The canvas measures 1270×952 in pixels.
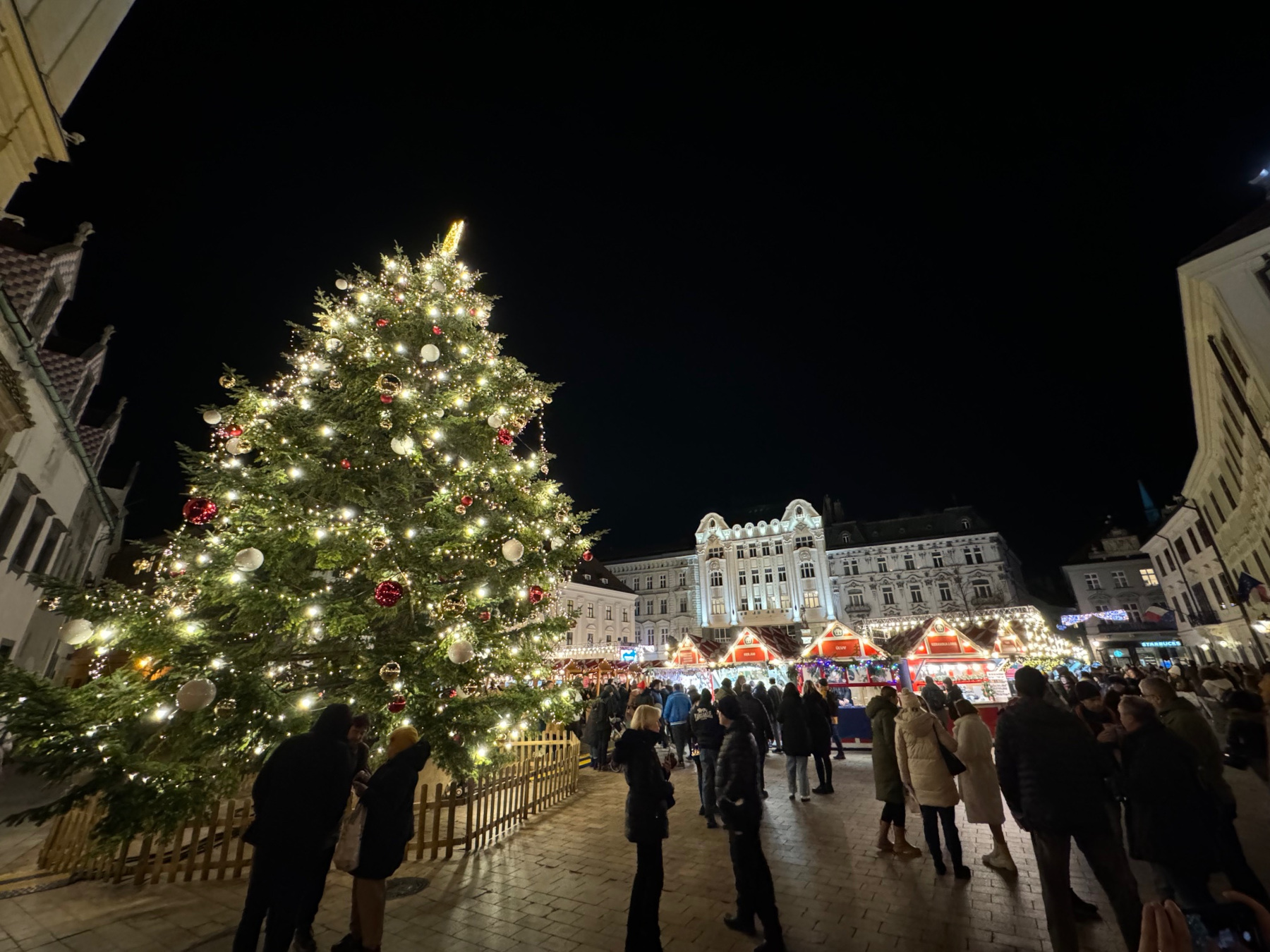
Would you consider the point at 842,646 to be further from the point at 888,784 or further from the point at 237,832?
the point at 237,832

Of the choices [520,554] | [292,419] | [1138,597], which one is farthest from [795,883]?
[1138,597]

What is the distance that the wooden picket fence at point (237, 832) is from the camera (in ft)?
18.9

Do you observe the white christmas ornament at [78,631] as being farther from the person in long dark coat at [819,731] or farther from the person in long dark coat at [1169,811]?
the person in long dark coat at [819,731]

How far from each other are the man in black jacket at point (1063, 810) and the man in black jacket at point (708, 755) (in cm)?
342

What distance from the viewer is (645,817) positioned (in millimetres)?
4355

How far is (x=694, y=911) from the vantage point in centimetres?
491

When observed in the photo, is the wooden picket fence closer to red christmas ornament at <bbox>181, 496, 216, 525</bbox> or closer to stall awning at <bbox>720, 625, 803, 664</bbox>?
red christmas ornament at <bbox>181, 496, 216, 525</bbox>

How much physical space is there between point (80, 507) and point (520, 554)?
1960 cm

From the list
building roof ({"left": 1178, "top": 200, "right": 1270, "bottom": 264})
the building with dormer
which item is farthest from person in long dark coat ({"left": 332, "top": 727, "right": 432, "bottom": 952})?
building roof ({"left": 1178, "top": 200, "right": 1270, "bottom": 264})

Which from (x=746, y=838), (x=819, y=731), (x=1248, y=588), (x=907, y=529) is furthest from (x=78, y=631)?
(x=907, y=529)

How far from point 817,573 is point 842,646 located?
34.5 metres

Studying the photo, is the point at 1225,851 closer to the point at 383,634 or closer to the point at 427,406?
the point at 383,634

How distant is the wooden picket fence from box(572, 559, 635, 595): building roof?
33332 millimetres

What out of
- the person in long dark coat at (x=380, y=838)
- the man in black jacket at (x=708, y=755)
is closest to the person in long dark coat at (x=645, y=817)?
the person in long dark coat at (x=380, y=838)
